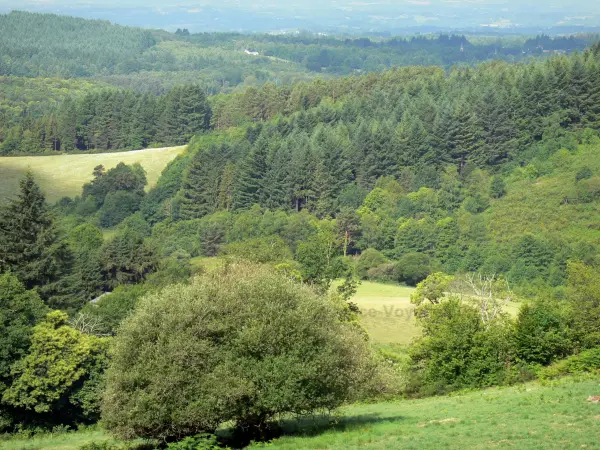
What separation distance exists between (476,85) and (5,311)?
89.3m

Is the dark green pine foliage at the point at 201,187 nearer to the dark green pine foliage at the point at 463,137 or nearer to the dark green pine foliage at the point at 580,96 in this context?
the dark green pine foliage at the point at 463,137

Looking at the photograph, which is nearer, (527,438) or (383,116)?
(527,438)

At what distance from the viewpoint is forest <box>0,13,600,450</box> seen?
2412 cm

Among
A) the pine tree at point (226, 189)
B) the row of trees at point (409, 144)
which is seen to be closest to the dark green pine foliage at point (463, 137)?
the row of trees at point (409, 144)

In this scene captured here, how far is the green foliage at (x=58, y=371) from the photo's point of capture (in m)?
34.0

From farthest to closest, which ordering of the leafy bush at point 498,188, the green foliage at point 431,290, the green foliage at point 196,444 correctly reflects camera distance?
the leafy bush at point 498,188 → the green foliage at point 431,290 → the green foliage at point 196,444

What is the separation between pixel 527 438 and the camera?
21562 millimetres

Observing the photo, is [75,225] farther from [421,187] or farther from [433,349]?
[433,349]

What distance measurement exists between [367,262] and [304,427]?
60.0m

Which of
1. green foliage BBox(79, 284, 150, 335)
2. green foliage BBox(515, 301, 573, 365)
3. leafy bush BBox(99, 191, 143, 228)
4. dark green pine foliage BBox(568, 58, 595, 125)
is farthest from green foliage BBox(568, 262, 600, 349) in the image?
leafy bush BBox(99, 191, 143, 228)

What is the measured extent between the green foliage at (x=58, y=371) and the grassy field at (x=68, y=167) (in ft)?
255

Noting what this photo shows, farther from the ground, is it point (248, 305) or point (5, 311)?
point (248, 305)

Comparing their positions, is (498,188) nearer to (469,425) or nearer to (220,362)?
(469,425)

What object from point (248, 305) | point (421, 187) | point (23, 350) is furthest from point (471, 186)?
point (248, 305)
